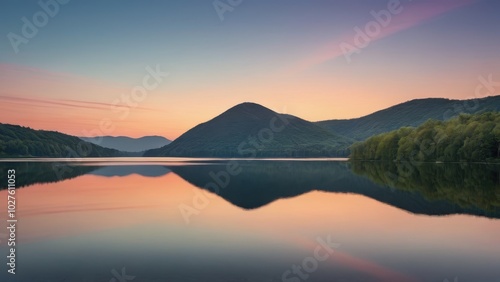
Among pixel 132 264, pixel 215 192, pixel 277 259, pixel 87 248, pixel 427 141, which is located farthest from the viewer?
pixel 427 141

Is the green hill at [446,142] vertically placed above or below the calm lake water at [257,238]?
above

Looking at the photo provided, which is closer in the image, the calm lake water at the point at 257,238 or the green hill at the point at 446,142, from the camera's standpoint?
the calm lake water at the point at 257,238

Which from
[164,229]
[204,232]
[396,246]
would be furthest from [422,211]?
[164,229]

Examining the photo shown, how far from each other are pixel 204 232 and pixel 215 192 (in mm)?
25235

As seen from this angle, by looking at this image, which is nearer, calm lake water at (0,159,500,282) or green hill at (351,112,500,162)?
calm lake water at (0,159,500,282)

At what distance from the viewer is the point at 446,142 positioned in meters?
130

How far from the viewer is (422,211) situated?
34.0 meters

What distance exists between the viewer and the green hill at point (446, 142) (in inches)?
4628

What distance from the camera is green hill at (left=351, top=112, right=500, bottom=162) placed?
117562 mm

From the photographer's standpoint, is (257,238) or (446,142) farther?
(446,142)

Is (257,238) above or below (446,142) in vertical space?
below

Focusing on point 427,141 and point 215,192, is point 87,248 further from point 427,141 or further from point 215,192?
point 427,141

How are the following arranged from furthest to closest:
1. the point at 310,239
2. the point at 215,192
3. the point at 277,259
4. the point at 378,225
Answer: the point at 215,192 → the point at 378,225 → the point at 310,239 → the point at 277,259

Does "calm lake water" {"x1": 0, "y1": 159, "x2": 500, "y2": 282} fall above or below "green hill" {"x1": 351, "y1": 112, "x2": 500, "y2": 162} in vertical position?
below
